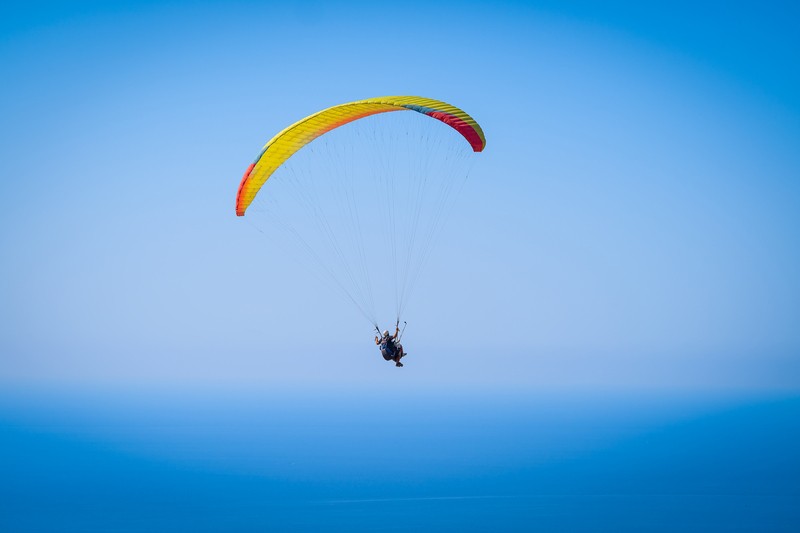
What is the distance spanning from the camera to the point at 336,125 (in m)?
18.9

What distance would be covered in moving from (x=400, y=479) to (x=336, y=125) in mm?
65596

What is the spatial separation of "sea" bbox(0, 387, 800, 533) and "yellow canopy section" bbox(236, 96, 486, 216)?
138 feet

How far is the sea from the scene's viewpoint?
59031mm

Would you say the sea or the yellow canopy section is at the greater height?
the sea

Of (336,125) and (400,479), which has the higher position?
(400,479)

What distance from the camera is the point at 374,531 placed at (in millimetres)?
54781

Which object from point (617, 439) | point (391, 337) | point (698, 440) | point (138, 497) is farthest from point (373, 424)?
point (391, 337)

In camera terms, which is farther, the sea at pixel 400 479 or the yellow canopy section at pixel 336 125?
the sea at pixel 400 479

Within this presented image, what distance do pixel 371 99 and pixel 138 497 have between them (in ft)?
208

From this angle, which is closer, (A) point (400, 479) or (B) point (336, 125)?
(B) point (336, 125)

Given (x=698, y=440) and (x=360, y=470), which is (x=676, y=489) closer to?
(x=360, y=470)

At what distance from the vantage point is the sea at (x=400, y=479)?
2324 inches

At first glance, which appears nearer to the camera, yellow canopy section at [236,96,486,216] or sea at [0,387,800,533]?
yellow canopy section at [236,96,486,216]

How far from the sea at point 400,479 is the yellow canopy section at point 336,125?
41930mm
